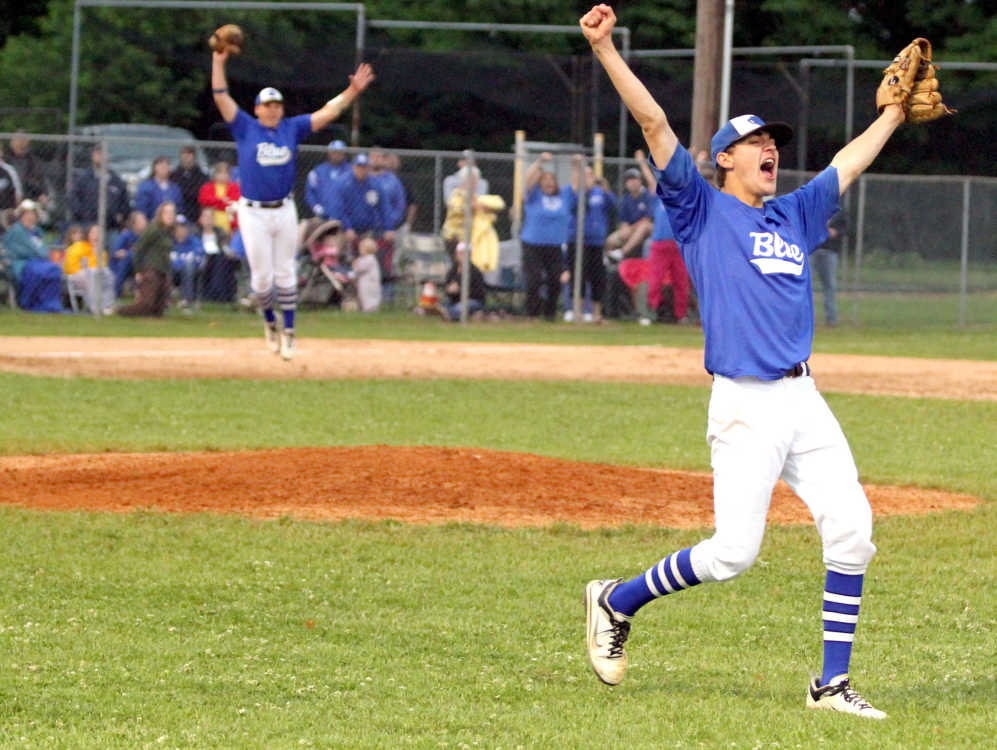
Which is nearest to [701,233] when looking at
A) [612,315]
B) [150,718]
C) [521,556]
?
[150,718]

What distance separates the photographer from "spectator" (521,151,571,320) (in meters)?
21.9

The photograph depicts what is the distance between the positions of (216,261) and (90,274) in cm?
164

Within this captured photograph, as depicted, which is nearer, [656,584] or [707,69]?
[656,584]

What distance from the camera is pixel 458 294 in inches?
895

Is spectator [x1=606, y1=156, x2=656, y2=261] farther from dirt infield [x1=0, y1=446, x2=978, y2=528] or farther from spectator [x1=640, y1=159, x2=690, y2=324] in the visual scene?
dirt infield [x1=0, y1=446, x2=978, y2=528]

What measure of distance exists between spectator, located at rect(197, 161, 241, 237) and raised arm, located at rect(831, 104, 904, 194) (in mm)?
16116

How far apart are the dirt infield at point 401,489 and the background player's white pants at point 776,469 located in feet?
11.9

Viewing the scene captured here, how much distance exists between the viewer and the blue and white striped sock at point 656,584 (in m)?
5.67

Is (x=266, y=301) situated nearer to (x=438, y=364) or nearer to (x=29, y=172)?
(x=438, y=364)

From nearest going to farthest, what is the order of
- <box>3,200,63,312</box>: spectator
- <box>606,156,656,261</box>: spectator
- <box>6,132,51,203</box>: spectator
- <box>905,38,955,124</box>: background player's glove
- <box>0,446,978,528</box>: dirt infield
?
<box>905,38,955,124</box>: background player's glove → <box>0,446,978,528</box>: dirt infield → <box>3,200,63,312</box>: spectator → <box>6,132,51,203</box>: spectator → <box>606,156,656,261</box>: spectator

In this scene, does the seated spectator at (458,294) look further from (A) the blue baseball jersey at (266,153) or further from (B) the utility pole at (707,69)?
(A) the blue baseball jersey at (266,153)

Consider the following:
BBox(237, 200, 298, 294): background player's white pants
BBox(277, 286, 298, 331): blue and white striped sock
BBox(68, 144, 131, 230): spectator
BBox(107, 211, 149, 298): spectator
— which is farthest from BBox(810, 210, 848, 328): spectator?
BBox(237, 200, 298, 294): background player's white pants

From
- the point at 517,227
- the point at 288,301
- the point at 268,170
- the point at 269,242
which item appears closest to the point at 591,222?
the point at 517,227

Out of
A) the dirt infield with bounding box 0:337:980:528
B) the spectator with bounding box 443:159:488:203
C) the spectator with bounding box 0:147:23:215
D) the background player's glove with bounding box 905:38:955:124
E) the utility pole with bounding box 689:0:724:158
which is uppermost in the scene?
the utility pole with bounding box 689:0:724:158
